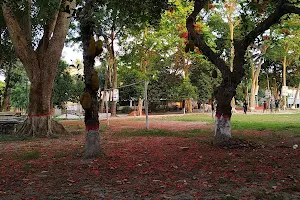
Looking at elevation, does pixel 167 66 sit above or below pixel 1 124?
above

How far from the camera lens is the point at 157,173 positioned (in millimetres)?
6477

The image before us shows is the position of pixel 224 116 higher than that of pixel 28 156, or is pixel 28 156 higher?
pixel 224 116

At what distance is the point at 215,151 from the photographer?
896 centimetres

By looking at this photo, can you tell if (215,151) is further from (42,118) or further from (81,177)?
(42,118)

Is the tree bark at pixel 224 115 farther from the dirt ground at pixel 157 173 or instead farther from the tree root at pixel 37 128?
the tree root at pixel 37 128

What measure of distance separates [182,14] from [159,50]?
170 inches

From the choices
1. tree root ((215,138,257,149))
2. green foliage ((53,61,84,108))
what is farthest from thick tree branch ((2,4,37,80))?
green foliage ((53,61,84,108))

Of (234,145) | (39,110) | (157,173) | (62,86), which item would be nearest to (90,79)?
(157,173)

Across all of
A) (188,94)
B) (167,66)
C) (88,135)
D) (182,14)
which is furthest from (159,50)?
(88,135)

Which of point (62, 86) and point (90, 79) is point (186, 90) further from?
point (90, 79)

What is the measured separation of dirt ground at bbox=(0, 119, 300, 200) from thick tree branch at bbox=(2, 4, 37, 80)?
5.18 m

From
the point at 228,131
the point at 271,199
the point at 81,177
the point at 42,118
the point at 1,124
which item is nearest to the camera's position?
the point at 271,199

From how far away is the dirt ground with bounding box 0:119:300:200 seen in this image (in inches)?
201

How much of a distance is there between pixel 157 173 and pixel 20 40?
9.74 meters
